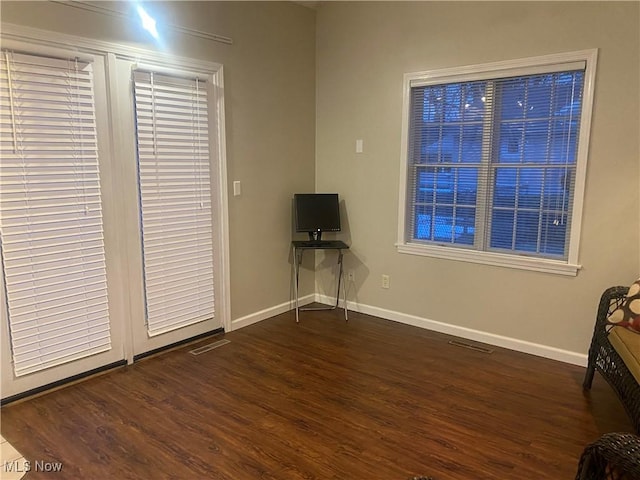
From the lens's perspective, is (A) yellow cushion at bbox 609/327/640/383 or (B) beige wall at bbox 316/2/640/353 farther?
(B) beige wall at bbox 316/2/640/353

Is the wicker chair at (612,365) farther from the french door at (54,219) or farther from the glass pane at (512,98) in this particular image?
the french door at (54,219)

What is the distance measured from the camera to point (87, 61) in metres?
2.79

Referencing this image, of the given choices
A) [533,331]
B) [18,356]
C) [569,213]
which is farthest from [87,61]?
[533,331]

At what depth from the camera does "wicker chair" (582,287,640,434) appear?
6.98ft

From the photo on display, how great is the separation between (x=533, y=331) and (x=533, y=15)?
223 centimetres

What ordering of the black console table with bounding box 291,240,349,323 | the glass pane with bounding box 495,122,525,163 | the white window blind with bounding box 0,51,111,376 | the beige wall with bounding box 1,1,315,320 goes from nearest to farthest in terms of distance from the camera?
the white window blind with bounding box 0,51,111,376 < the glass pane with bounding box 495,122,525,163 < the beige wall with bounding box 1,1,315,320 < the black console table with bounding box 291,240,349,323

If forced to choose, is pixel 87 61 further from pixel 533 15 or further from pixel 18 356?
pixel 533 15

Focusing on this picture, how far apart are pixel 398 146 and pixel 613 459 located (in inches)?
116

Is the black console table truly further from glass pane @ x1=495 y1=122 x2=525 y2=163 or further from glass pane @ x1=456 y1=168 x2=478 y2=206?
glass pane @ x1=495 y1=122 x2=525 y2=163

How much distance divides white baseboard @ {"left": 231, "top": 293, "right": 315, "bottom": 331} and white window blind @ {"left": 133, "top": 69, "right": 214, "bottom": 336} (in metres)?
0.35

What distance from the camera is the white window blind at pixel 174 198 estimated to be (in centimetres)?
317

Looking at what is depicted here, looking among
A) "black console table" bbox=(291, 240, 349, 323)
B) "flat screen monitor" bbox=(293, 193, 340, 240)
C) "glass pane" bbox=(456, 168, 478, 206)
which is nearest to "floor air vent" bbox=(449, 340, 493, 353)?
"black console table" bbox=(291, 240, 349, 323)

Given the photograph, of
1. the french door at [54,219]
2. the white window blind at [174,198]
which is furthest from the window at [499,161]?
the french door at [54,219]

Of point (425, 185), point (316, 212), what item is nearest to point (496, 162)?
Result: point (425, 185)
